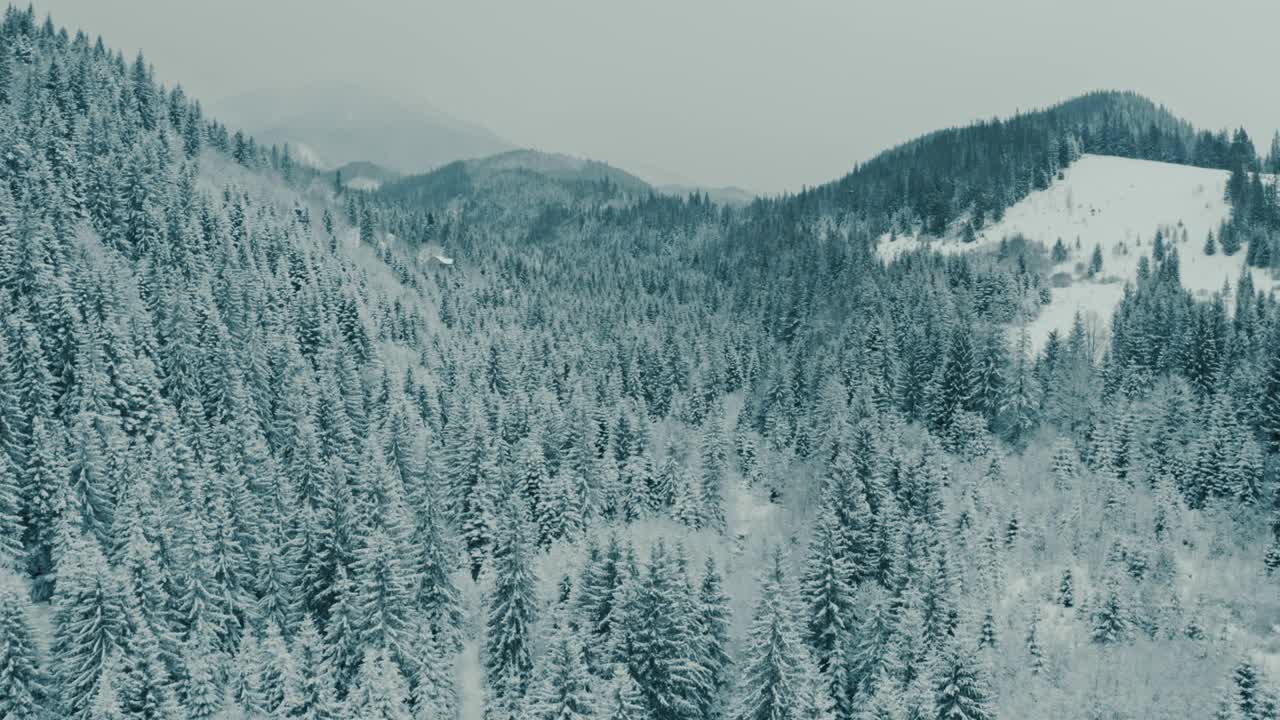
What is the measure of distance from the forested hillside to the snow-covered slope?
5984mm

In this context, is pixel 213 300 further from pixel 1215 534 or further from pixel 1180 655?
pixel 1215 534

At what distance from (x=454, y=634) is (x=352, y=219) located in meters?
130

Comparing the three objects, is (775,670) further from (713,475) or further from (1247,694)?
(713,475)

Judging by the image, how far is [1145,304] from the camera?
10619cm

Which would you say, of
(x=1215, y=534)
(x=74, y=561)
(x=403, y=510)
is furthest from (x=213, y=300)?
(x=1215, y=534)

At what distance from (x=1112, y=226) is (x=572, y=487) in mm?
132846

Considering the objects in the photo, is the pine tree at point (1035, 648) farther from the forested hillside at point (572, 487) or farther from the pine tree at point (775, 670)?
the pine tree at point (775, 670)

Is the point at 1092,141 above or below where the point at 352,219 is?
above

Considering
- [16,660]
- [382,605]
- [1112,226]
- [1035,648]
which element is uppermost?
[1112,226]

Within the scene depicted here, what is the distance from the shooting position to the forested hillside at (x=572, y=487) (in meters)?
40.9

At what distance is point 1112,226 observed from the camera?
148250 mm

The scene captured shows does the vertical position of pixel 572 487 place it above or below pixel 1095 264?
below

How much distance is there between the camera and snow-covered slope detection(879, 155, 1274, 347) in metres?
121

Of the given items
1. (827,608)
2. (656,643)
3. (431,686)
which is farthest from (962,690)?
(431,686)
